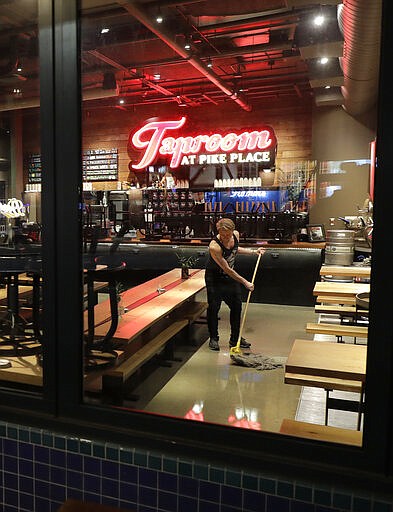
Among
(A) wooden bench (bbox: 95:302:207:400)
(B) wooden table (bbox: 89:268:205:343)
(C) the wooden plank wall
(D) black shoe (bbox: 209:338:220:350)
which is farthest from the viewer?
(C) the wooden plank wall

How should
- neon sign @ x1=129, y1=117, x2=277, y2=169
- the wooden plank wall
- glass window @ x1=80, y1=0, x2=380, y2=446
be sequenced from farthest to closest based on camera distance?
1. the wooden plank wall
2. neon sign @ x1=129, y1=117, x2=277, y2=169
3. glass window @ x1=80, y1=0, x2=380, y2=446

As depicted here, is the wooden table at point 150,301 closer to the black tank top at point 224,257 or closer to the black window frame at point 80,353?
the black tank top at point 224,257

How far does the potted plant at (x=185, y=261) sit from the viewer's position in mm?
6770

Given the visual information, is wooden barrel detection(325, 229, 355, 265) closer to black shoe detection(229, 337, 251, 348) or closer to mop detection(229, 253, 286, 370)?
black shoe detection(229, 337, 251, 348)

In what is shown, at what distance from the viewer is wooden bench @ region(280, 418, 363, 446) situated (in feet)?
5.52

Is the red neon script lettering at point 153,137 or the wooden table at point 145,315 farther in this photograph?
the red neon script lettering at point 153,137

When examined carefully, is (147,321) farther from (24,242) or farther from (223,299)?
(223,299)

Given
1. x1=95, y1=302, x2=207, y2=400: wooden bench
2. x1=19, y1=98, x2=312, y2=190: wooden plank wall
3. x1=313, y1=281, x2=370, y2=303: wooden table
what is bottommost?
x1=95, y1=302, x2=207, y2=400: wooden bench

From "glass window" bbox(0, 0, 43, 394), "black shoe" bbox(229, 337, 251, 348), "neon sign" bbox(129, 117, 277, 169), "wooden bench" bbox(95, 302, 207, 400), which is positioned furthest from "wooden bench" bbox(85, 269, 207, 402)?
"neon sign" bbox(129, 117, 277, 169)

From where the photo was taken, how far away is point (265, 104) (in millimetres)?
10031

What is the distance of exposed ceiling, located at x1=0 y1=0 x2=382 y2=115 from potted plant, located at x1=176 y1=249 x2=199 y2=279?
8.12 feet

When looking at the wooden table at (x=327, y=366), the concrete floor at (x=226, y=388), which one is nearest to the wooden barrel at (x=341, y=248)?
the concrete floor at (x=226, y=388)

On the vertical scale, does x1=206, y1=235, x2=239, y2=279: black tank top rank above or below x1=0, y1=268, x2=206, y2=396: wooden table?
above

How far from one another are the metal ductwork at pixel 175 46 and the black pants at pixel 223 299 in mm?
2956
